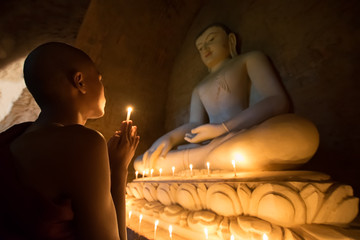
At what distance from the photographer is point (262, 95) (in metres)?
2.16

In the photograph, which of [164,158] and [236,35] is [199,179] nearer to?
[164,158]

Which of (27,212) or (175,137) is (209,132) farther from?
(27,212)

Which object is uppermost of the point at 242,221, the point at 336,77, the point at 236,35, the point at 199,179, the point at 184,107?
the point at 236,35

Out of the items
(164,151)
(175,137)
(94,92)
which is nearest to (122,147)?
(94,92)

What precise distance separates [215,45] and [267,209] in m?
2.51

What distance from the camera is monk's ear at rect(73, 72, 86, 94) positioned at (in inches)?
32.1

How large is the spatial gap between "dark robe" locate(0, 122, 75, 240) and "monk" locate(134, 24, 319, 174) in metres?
1.33

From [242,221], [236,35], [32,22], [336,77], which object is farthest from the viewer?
[236,35]

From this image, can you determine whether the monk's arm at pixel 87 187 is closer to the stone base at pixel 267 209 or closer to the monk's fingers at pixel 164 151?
the stone base at pixel 267 209

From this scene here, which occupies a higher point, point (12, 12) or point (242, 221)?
point (12, 12)

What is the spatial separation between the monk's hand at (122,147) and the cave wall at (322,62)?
191 cm

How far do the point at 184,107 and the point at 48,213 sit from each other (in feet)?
11.0

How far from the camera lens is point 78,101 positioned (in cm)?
83

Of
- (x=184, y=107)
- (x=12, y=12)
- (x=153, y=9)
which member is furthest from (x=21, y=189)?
(x=153, y=9)
